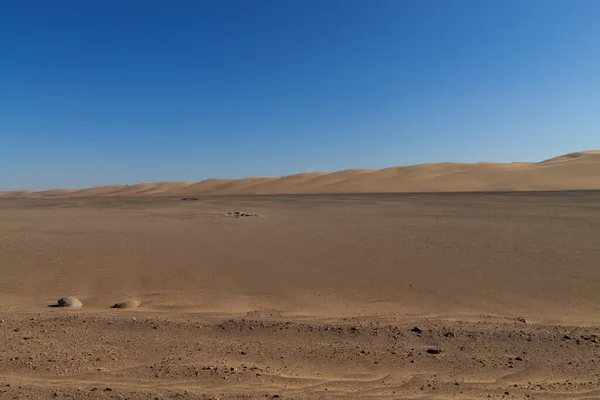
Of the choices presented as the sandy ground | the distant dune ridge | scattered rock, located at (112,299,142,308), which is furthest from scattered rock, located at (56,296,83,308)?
the distant dune ridge

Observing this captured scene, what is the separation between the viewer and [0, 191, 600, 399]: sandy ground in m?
4.29

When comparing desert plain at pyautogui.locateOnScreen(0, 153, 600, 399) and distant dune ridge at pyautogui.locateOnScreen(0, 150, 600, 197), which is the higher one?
distant dune ridge at pyautogui.locateOnScreen(0, 150, 600, 197)

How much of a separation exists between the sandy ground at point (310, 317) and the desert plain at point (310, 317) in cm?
3

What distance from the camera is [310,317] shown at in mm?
6777


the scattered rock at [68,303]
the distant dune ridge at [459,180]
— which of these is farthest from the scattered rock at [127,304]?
the distant dune ridge at [459,180]

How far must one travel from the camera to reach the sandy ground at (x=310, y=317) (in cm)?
429

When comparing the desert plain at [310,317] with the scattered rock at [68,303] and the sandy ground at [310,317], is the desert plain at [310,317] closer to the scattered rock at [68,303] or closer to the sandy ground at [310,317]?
the sandy ground at [310,317]

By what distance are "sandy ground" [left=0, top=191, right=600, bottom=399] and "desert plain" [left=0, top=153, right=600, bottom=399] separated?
0.03 metres

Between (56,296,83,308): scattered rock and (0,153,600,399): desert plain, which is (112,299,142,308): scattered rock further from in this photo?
(56,296,83,308): scattered rock

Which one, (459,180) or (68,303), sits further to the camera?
(459,180)

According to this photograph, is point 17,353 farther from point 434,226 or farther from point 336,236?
point 434,226

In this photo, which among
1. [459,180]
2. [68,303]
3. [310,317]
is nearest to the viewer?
[310,317]

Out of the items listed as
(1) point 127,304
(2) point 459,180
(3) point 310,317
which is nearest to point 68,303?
(1) point 127,304

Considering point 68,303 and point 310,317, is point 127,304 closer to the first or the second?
point 68,303
